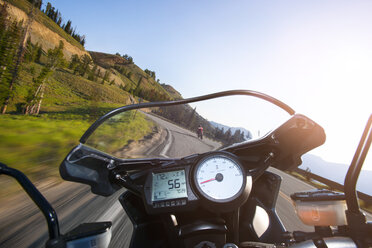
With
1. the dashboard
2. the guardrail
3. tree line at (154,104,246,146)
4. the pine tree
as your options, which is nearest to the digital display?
the dashboard

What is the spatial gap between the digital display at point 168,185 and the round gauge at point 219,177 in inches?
3.8

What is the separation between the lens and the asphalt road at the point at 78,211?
2.03 metres

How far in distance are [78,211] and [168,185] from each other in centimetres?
217

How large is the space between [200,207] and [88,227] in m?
0.69

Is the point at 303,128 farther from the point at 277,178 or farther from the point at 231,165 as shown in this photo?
the point at 231,165

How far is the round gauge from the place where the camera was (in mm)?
1244

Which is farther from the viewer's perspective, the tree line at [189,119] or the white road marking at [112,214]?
the white road marking at [112,214]

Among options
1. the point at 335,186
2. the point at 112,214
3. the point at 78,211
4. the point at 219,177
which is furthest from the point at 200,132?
the point at 335,186

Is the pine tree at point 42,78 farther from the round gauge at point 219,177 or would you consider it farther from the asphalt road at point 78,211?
the round gauge at point 219,177

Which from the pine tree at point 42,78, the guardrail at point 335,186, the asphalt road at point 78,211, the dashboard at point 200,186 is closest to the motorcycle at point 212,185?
the dashboard at point 200,186

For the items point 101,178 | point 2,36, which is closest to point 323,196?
point 101,178

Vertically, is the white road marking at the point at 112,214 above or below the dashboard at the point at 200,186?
below

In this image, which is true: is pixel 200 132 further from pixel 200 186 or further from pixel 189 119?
pixel 200 186

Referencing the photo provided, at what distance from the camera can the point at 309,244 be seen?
0.88 m
